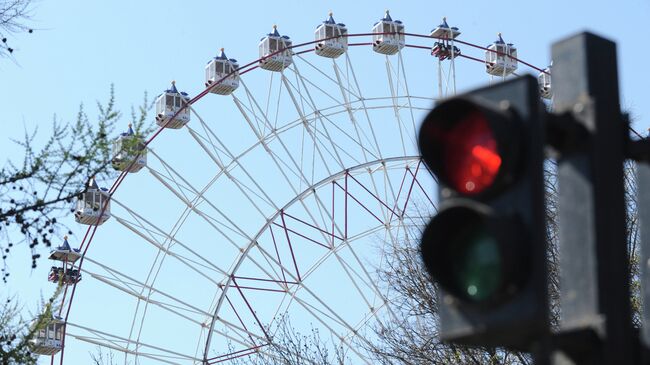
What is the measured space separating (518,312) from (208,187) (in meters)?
26.3

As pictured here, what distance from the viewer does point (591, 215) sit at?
2600 mm

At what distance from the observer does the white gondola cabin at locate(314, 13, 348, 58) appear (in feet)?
101

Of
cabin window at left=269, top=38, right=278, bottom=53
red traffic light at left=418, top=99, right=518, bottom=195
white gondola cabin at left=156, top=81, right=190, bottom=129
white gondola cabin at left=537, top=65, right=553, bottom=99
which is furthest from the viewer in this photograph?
white gondola cabin at left=537, top=65, right=553, bottom=99

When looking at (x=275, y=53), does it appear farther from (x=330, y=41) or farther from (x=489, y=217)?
(x=489, y=217)

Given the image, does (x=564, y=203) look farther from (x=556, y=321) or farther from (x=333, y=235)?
(x=333, y=235)

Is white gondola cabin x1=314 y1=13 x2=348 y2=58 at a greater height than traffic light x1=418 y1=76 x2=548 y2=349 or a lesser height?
greater

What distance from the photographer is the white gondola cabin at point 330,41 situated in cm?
3069

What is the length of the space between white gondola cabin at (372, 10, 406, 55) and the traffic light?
94.9 ft

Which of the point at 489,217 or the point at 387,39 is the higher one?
the point at 387,39

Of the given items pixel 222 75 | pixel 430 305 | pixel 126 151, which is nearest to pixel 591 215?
pixel 126 151

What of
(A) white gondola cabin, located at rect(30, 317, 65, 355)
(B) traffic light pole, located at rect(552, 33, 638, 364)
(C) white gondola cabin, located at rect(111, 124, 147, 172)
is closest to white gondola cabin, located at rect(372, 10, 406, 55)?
(A) white gondola cabin, located at rect(30, 317, 65, 355)

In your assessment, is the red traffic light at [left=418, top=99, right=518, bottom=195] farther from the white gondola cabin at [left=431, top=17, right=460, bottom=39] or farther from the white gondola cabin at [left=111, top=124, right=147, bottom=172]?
the white gondola cabin at [left=431, top=17, right=460, bottom=39]

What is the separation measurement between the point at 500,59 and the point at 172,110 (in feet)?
27.7

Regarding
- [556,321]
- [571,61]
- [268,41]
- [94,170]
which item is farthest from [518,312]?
[268,41]
